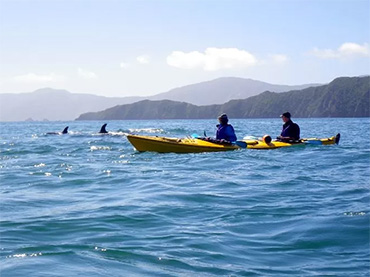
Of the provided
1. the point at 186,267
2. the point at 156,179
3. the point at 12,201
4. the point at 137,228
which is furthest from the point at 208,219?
the point at 156,179

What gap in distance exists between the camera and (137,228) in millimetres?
7453

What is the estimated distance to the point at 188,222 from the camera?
7.83 meters

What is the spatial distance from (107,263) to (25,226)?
246cm

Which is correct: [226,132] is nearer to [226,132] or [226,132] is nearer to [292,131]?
[226,132]

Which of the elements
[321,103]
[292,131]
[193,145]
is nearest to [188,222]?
[193,145]

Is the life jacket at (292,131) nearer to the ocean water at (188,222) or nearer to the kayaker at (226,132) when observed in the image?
the kayaker at (226,132)

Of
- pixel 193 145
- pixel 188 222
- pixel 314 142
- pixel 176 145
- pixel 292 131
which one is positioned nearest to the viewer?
pixel 188 222

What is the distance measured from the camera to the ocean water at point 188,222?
18.5ft

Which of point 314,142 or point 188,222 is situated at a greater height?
point 314,142

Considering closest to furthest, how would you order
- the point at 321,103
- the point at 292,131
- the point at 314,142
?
the point at 292,131
the point at 314,142
the point at 321,103

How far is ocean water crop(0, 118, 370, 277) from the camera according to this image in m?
5.65

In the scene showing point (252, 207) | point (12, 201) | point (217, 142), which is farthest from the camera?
point (217, 142)

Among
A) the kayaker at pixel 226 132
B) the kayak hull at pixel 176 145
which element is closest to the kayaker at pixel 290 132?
the kayaker at pixel 226 132

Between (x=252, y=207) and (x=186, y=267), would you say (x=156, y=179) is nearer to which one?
(x=252, y=207)
